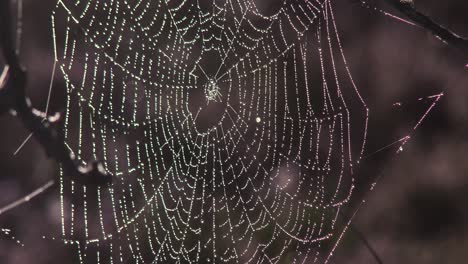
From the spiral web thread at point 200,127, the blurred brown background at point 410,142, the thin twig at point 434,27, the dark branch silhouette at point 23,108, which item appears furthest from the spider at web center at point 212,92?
the dark branch silhouette at point 23,108

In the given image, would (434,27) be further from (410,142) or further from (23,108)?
(410,142)

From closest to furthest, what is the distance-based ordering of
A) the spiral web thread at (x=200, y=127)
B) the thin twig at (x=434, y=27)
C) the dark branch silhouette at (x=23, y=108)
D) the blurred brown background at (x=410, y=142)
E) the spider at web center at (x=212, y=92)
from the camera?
the dark branch silhouette at (x=23, y=108) → the thin twig at (x=434, y=27) → the spider at web center at (x=212, y=92) → the spiral web thread at (x=200, y=127) → the blurred brown background at (x=410, y=142)

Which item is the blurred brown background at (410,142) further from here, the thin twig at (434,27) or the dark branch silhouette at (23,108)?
the dark branch silhouette at (23,108)

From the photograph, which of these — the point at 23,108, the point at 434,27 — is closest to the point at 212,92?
the point at 434,27

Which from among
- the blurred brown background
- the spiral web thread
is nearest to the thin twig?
the spiral web thread

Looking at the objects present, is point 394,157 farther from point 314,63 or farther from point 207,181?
point 207,181
